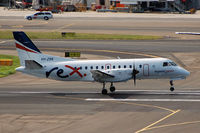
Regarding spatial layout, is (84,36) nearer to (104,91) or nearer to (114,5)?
(104,91)

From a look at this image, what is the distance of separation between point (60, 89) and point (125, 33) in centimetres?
5110

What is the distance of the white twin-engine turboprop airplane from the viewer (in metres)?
39.6

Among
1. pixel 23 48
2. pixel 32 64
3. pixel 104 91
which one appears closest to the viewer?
pixel 32 64

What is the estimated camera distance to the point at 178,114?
33.2 meters

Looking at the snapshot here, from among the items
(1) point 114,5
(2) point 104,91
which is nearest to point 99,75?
(2) point 104,91

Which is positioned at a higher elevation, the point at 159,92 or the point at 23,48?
the point at 23,48

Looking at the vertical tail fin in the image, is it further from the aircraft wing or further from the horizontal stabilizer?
the aircraft wing

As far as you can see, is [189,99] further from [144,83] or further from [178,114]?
[144,83]

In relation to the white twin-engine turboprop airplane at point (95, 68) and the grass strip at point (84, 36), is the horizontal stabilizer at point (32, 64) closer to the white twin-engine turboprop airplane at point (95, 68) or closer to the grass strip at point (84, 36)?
the white twin-engine turboprop airplane at point (95, 68)

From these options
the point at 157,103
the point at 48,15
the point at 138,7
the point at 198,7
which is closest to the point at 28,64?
the point at 157,103

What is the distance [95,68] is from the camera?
40.6 meters

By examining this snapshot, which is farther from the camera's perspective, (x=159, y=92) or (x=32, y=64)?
(x=159, y=92)

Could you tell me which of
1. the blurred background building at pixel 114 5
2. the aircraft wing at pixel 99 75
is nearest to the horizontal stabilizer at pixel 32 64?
the aircraft wing at pixel 99 75

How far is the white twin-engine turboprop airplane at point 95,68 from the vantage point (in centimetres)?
3962
